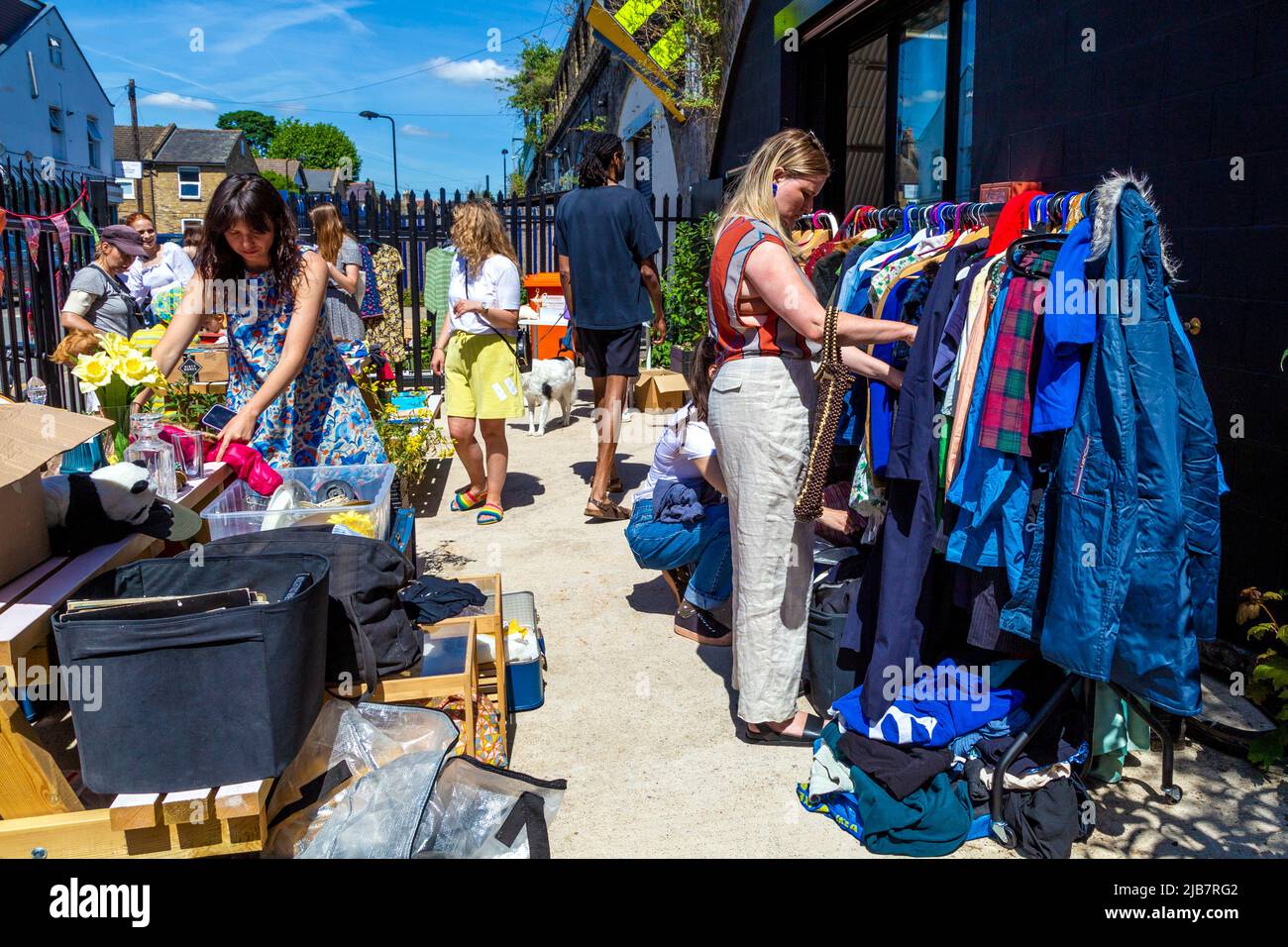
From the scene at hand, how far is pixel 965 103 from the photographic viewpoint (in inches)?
227

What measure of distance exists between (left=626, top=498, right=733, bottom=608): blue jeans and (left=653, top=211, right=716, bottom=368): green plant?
5.78 metres

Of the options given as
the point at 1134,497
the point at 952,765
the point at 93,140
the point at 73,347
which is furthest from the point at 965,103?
the point at 93,140

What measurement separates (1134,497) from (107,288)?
7312 mm

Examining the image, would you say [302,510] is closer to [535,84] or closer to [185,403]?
[185,403]

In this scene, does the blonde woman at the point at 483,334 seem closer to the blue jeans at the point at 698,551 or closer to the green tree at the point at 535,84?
the blue jeans at the point at 698,551

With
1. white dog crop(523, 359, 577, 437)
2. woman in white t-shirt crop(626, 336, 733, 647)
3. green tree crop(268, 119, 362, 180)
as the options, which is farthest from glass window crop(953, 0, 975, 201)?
green tree crop(268, 119, 362, 180)

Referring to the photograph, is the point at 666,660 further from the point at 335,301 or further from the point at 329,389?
the point at 335,301

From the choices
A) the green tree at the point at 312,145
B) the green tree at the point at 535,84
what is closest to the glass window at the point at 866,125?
the green tree at the point at 535,84

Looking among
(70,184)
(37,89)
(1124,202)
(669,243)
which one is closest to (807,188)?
(1124,202)

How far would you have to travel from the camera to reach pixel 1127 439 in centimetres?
257

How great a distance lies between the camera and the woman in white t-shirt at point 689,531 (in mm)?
4184

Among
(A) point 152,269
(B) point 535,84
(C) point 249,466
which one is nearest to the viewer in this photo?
(C) point 249,466

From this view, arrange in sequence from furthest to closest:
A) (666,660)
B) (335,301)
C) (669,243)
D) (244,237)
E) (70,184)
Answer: (669,243) < (70,184) < (335,301) < (666,660) < (244,237)
